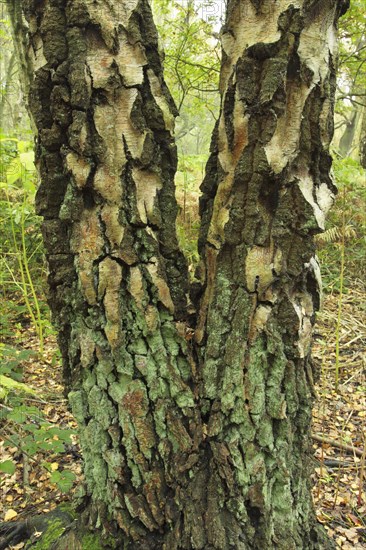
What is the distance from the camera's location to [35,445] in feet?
5.65

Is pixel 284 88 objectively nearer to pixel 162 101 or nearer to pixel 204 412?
pixel 162 101

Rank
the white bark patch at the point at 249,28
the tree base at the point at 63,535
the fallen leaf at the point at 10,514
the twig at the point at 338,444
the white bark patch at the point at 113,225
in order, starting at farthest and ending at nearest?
the twig at the point at 338,444, the fallen leaf at the point at 10,514, the tree base at the point at 63,535, the white bark patch at the point at 113,225, the white bark patch at the point at 249,28

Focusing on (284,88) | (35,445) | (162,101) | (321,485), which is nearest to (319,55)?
(284,88)

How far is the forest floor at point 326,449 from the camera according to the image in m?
1.93

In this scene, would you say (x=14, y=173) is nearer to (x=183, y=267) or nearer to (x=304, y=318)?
(x=183, y=267)

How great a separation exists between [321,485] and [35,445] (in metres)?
1.53

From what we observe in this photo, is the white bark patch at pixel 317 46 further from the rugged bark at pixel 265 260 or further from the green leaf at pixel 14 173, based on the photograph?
the green leaf at pixel 14 173

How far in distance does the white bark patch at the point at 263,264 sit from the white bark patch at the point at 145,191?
33 cm

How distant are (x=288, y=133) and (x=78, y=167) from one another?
59cm


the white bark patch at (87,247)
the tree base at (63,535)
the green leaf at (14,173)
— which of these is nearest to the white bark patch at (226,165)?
the white bark patch at (87,247)

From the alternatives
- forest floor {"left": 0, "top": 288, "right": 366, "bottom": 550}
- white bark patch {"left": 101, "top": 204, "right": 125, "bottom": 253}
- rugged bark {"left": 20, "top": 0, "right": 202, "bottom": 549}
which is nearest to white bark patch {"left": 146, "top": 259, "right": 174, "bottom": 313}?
rugged bark {"left": 20, "top": 0, "right": 202, "bottom": 549}

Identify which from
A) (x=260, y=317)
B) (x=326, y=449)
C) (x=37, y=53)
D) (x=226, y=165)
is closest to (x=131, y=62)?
(x=37, y=53)

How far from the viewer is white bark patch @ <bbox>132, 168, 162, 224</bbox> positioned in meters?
1.14

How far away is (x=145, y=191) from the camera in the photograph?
1.16m
